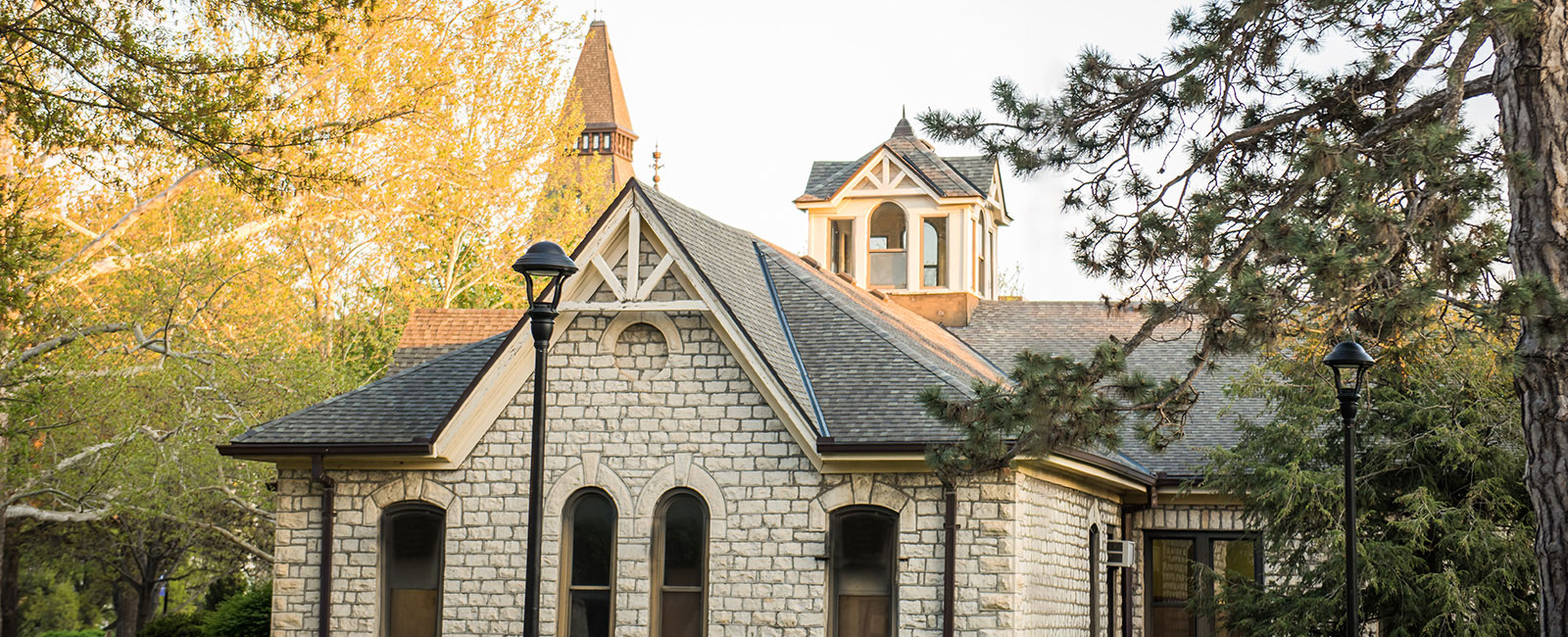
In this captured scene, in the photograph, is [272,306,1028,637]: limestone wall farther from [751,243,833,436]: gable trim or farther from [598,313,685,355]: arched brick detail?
[751,243,833,436]: gable trim

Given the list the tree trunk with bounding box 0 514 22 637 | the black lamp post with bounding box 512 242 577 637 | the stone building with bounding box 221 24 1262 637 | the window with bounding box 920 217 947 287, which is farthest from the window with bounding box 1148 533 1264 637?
the tree trunk with bounding box 0 514 22 637

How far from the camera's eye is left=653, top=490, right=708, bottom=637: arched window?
16156 millimetres

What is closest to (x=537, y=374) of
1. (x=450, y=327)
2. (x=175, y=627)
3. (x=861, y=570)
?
(x=861, y=570)

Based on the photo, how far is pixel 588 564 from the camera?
53.9ft

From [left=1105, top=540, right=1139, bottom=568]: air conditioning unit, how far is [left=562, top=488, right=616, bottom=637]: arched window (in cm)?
695

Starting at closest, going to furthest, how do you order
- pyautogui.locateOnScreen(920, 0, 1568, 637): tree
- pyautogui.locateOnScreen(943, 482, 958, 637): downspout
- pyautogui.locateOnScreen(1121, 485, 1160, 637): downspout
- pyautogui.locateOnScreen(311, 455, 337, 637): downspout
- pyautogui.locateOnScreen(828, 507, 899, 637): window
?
pyautogui.locateOnScreen(920, 0, 1568, 637): tree → pyautogui.locateOnScreen(943, 482, 958, 637): downspout → pyautogui.locateOnScreen(828, 507, 899, 637): window → pyautogui.locateOnScreen(311, 455, 337, 637): downspout → pyautogui.locateOnScreen(1121, 485, 1160, 637): downspout

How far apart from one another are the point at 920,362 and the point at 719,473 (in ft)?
9.15

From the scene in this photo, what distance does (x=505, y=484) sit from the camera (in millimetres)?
16438

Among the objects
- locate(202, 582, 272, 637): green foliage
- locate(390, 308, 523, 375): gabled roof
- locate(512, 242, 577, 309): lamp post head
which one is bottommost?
locate(202, 582, 272, 637): green foliage

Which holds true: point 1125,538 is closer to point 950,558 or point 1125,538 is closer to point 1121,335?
point 950,558

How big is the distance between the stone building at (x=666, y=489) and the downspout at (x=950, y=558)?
0.09 ft

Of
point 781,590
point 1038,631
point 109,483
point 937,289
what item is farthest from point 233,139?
point 937,289

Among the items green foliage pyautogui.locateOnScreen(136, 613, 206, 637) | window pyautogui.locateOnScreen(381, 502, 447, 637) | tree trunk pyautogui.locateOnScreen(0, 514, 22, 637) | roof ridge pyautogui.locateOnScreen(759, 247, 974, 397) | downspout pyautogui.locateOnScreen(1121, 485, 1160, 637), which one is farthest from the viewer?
tree trunk pyautogui.locateOnScreen(0, 514, 22, 637)

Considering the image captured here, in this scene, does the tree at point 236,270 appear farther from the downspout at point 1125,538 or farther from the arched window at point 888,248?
the downspout at point 1125,538
